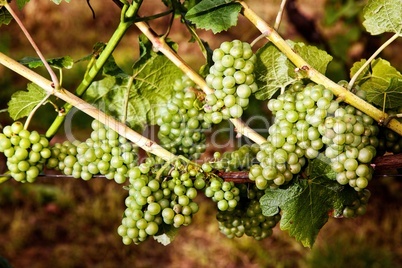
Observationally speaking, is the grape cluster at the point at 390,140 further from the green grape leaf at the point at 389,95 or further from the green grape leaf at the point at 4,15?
the green grape leaf at the point at 4,15

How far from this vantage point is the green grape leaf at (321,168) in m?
0.85

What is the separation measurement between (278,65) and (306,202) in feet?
0.75

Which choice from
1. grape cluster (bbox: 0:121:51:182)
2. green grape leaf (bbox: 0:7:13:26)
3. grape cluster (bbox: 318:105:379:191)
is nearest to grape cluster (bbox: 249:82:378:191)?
grape cluster (bbox: 318:105:379:191)

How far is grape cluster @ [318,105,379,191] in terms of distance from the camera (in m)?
0.78

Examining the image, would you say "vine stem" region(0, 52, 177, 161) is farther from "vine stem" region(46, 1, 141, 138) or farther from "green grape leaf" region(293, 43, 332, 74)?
"green grape leaf" region(293, 43, 332, 74)

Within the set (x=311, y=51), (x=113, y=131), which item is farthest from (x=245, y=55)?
(x=113, y=131)

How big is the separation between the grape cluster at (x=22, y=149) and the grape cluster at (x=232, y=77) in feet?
0.97

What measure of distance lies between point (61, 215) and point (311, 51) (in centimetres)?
278

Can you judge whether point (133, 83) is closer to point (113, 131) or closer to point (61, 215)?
point (113, 131)

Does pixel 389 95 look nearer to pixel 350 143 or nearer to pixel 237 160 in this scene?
pixel 350 143

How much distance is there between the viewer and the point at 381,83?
0.93 m

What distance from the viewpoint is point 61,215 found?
3381mm

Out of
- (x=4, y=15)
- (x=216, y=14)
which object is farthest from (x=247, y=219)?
(x=4, y=15)

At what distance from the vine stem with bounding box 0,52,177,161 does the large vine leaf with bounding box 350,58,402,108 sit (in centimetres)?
34
